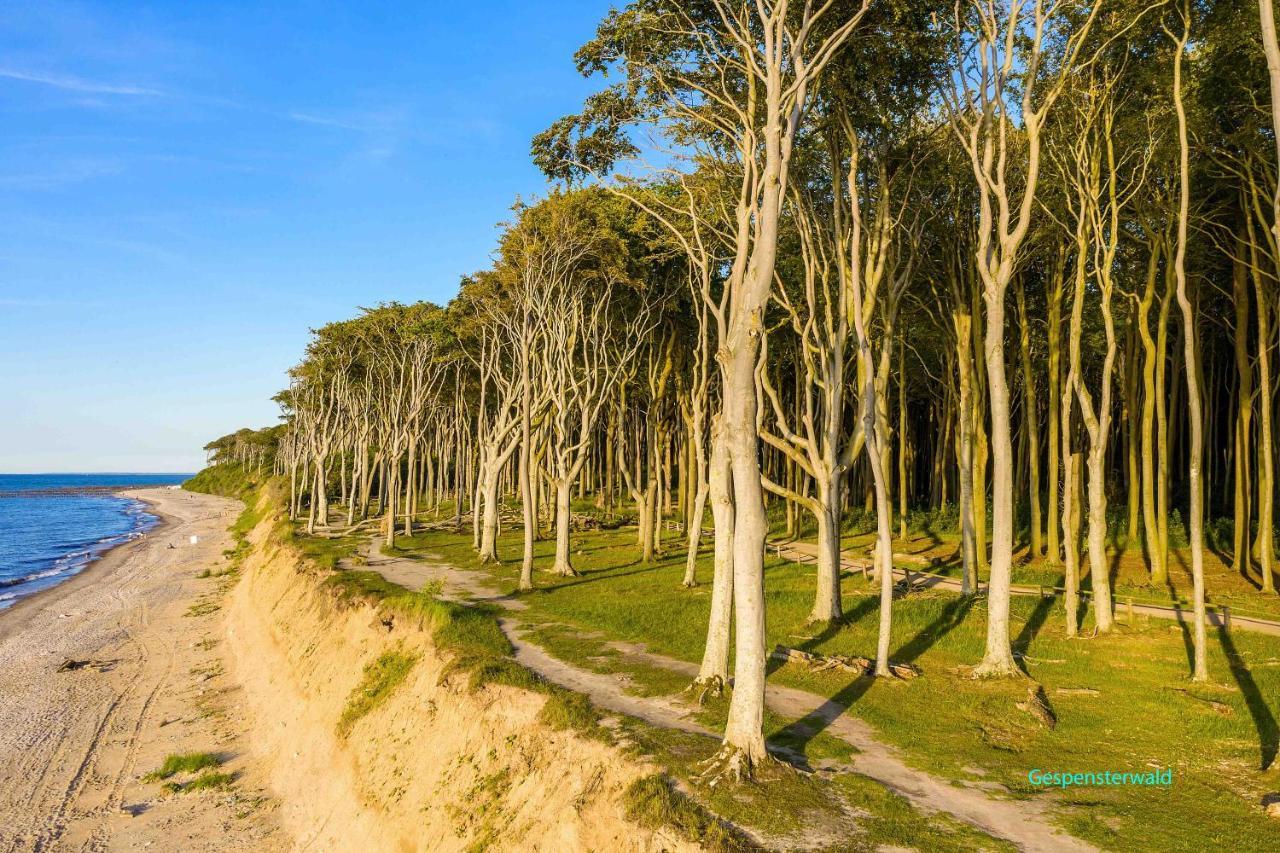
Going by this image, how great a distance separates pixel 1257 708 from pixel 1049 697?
3.12m

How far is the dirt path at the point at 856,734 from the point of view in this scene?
883cm

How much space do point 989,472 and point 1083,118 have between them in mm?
35180

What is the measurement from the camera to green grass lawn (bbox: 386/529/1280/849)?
953 centimetres

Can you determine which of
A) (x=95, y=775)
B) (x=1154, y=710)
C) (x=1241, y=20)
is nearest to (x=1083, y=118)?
(x=1241, y=20)

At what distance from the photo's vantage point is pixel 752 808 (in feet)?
30.4

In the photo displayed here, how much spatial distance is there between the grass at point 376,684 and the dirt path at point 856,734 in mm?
2674

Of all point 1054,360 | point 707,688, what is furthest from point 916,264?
point 707,688

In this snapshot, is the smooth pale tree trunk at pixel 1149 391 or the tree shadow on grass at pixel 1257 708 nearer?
the tree shadow on grass at pixel 1257 708

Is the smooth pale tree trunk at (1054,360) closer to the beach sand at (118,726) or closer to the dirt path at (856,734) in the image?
the dirt path at (856,734)

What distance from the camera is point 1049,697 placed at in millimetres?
13852

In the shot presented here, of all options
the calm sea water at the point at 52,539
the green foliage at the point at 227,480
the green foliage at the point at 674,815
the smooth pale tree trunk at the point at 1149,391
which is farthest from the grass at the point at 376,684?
the green foliage at the point at 227,480

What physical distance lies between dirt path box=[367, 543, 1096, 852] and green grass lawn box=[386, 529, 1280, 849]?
342mm

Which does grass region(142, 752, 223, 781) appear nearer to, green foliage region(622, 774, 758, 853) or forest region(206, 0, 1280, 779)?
forest region(206, 0, 1280, 779)

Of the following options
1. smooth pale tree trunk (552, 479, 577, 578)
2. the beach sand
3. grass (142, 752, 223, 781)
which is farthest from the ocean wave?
smooth pale tree trunk (552, 479, 577, 578)
